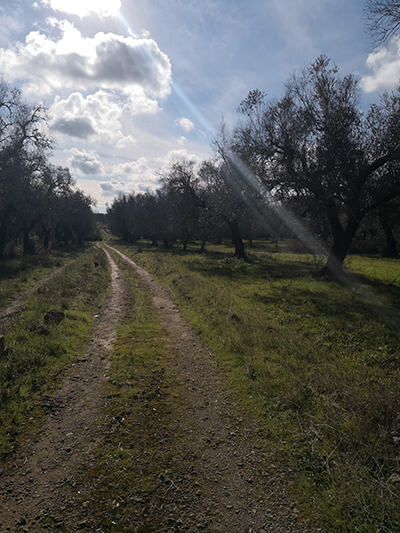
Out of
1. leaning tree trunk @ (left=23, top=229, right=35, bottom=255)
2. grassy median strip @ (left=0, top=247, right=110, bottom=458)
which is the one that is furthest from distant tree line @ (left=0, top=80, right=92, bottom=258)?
grassy median strip @ (left=0, top=247, right=110, bottom=458)

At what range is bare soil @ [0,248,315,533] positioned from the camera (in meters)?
3.78

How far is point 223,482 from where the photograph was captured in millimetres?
4383

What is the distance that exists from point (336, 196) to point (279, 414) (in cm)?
1603

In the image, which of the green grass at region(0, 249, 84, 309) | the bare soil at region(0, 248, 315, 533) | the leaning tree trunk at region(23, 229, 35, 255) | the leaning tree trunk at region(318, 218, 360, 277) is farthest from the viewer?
the leaning tree trunk at region(23, 229, 35, 255)

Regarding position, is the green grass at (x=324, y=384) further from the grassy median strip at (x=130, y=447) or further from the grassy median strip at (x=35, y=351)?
the grassy median strip at (x=35, y=351)

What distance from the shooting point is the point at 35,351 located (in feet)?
27.0

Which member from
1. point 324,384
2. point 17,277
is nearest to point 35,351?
point 324,384

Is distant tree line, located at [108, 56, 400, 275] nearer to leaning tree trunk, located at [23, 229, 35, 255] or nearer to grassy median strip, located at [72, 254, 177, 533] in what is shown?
grassy median strip, located at [72, 254, 177, 533]

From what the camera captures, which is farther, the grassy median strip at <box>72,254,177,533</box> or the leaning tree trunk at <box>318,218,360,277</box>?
the leaning tree trunk at <box>318,218,360,277</box>

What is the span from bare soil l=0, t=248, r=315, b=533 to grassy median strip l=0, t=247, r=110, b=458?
41 cm

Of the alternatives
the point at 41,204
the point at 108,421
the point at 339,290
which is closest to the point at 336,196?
the point at 339,290

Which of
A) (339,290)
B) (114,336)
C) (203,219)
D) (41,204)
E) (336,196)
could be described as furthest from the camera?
(41,204)

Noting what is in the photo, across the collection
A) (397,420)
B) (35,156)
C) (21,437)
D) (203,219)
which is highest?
(35,156)

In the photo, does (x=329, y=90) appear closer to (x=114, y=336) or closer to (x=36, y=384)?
(x=114, y=336)
